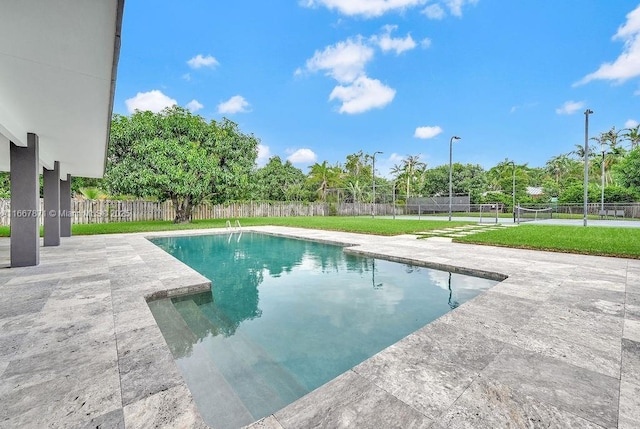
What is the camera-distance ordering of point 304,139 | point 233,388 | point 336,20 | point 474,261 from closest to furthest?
point 233,388
point 474,261
point 336,20
point 304,139

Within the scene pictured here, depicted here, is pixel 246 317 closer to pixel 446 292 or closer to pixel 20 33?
pixel 446 292

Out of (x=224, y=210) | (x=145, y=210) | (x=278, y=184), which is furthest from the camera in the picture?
(x=278, y=184)

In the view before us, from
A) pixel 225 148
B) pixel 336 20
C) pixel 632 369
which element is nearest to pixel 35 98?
pixel 632 369

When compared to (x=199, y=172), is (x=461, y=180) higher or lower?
higher

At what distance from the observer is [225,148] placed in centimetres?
1759

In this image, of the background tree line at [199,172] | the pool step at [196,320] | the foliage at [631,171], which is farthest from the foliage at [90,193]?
the foliage at [631,171]

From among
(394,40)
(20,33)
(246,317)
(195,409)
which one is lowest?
(246,317)

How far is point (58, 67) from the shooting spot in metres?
3.07

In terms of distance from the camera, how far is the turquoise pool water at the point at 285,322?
2.25 meters

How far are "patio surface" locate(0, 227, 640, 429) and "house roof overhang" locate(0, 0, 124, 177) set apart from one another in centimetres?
251

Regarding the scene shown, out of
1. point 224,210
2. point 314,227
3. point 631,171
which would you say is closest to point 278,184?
point 224,210

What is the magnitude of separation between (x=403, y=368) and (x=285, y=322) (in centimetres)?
189

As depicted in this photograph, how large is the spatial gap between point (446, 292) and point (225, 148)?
1600 cm

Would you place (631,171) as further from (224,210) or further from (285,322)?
(285,322)
